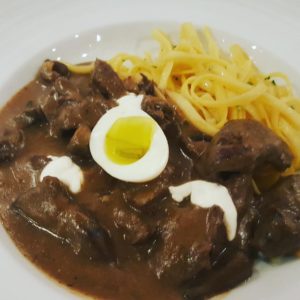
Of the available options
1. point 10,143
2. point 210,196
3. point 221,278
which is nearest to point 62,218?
point 10,143

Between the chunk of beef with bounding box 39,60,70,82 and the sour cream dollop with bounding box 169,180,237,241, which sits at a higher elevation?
the chunk of beef with bounding box 39,60,70,82

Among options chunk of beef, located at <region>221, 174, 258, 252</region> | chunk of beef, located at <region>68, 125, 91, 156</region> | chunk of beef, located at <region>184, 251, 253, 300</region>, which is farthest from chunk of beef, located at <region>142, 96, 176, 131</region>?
chunk of beef, located at <region>184, 251, 253, 300</region>

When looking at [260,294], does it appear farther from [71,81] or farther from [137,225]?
[71,81]

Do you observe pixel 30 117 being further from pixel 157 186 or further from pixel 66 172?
pixel 157 186

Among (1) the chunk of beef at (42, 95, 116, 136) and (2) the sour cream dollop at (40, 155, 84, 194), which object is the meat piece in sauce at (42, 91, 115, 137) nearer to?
(1) the chunk of beef at (42, 95, 116, 136)

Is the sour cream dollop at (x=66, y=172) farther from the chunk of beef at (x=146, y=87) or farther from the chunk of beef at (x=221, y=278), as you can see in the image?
the chunk of beef at (x=221, y=278)

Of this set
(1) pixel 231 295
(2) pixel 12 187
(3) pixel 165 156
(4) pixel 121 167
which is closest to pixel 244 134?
(3) pixel 165 156

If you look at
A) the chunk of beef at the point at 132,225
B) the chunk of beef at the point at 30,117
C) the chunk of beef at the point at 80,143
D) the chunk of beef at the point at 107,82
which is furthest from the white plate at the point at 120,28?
the chunk of beef at the point at 132,225
